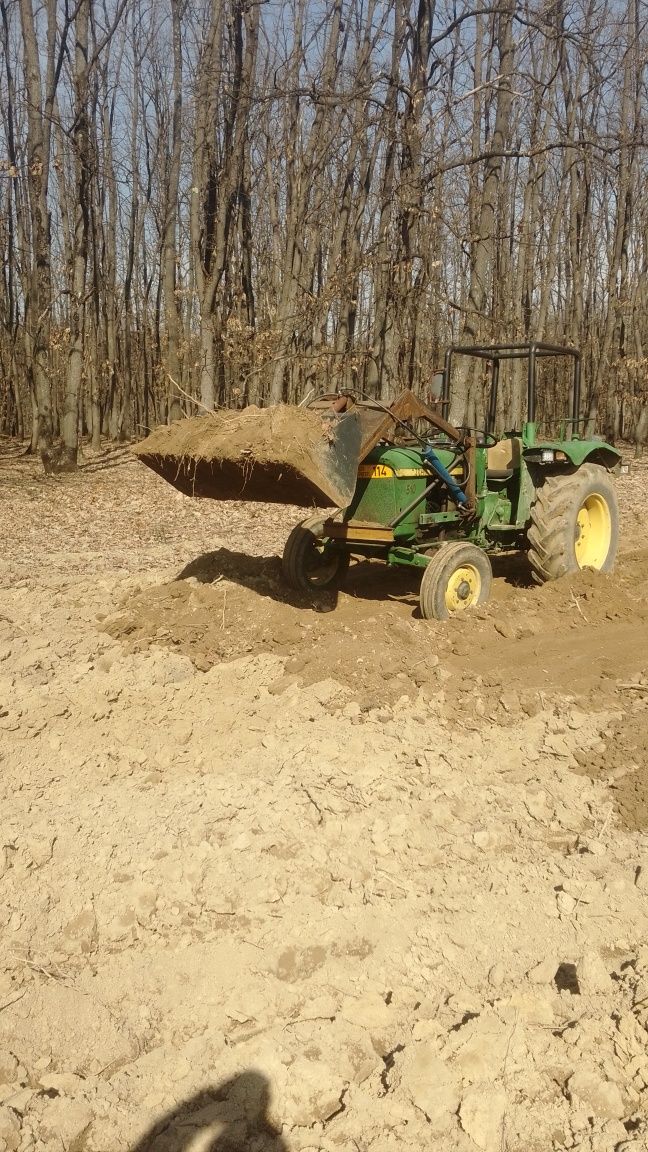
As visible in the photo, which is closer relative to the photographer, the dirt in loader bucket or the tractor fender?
the dirt in loader bucket

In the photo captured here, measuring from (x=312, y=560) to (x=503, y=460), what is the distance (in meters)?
1.92

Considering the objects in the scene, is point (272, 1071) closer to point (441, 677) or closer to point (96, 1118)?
point (96, 1118)

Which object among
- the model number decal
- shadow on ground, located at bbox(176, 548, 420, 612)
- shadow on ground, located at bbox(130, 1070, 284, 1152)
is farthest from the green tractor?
shadow on ground, located at bbox(130, 1070, 284, 1152)

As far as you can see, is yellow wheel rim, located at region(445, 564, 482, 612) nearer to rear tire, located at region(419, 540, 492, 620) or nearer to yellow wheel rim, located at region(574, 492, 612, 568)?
rear tire, located at region(419, 540, 492, 620)

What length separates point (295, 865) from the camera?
388 cm

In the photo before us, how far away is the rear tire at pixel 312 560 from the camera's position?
7.55 m

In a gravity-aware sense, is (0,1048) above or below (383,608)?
below

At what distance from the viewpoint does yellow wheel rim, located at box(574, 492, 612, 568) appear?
28.3ft

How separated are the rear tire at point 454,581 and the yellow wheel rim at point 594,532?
178cm

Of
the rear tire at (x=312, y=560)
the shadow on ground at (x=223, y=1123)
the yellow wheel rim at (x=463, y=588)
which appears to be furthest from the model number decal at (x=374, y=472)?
the shadow on ground at (x=223, y=1123)

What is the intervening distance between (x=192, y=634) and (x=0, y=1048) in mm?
3667

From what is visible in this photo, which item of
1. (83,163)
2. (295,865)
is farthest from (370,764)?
(83,163)

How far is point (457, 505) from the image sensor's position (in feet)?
24.9

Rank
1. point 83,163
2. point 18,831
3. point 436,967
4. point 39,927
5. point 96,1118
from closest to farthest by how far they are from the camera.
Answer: point 96,1118 < point 436,967 < point 39,927 < point 18,831 < point 83,163
